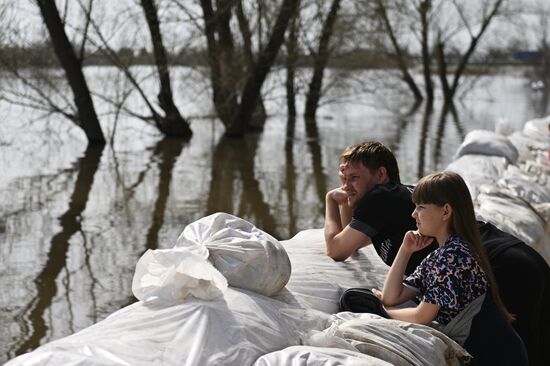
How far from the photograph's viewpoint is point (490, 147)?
389 inches

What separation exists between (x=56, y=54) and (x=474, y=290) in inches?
549

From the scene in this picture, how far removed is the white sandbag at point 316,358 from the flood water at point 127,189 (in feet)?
8.30

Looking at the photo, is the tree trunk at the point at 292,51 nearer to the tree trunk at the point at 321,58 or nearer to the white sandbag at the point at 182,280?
the tree trunk at the point at 321,58

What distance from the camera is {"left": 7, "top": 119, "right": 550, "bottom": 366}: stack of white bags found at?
3189 mm

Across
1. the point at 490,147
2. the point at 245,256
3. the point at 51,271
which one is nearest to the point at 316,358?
the point at 245,256

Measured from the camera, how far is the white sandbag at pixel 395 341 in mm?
3463

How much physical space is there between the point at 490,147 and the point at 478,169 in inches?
47.5

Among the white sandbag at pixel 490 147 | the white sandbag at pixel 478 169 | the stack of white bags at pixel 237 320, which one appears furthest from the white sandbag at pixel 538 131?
the stack of white bags at pixel 237 320

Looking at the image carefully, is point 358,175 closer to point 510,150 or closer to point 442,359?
point 442,359

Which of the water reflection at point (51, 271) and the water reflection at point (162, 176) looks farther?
the water reflection at point (162, 176)

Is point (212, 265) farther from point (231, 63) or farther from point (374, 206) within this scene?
point (231, 63)

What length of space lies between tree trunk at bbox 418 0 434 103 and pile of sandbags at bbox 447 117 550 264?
22594 mm

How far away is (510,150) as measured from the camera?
33.0ft

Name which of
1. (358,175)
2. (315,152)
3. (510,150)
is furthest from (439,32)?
(358,175)
